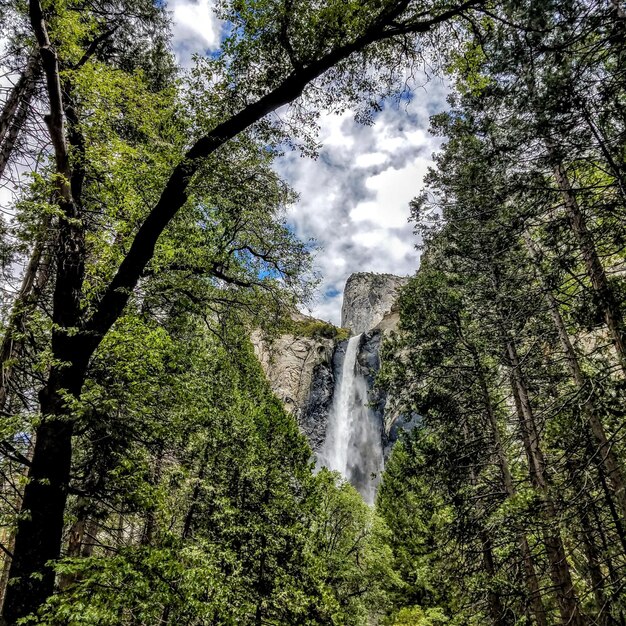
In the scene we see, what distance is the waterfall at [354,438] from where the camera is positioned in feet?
141

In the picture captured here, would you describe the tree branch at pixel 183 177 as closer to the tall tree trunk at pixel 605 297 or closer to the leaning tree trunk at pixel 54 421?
the leaning tree trunk at pixel 54 421

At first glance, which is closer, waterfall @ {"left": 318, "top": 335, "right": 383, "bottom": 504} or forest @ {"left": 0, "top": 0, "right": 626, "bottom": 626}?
forest @ {"left": 0, "top": 0, "right": 626, "bottom": 626}

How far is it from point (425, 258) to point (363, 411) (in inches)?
1498

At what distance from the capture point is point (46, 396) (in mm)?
3955

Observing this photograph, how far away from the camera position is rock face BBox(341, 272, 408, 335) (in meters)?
86.1

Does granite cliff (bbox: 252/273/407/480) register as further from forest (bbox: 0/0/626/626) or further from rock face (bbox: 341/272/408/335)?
forest (bbox: 0/0/626/626)

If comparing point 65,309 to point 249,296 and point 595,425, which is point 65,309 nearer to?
point 249,296

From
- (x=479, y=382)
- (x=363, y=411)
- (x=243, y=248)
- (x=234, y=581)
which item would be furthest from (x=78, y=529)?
(x=363, y=411)

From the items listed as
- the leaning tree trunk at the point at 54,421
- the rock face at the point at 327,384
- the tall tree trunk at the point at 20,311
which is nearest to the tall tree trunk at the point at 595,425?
the leaning tree trunk at the point at 54,421

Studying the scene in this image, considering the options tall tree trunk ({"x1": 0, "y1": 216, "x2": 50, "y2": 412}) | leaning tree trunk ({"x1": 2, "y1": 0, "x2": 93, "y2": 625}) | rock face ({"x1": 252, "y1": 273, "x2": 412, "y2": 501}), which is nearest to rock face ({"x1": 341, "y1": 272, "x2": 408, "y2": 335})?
rock face ({"x1": 252, "y1": 273, "x2": 412, "y2": 501})

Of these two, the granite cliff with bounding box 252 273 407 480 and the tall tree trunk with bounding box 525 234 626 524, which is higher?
the granite cliff with bounding box 252 273 407 480

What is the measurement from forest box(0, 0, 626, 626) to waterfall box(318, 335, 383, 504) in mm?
31245

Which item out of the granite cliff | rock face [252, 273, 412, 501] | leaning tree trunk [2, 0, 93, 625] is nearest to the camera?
leaning tree trunk [2, 0, 93, 625]

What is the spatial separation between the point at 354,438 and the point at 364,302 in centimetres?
5017
